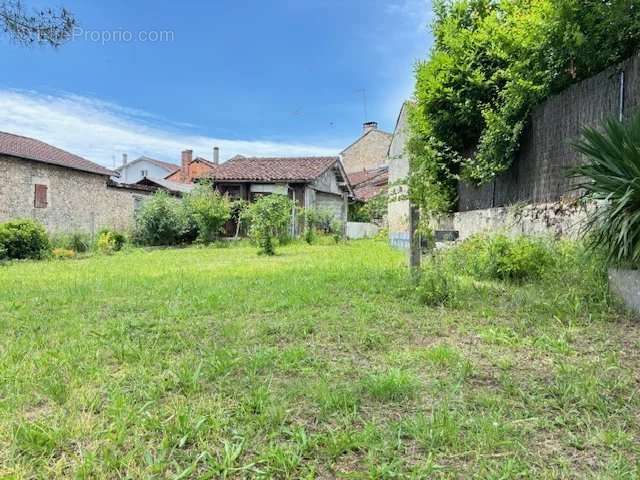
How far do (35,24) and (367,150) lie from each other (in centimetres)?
3221

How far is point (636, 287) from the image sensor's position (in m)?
3.58

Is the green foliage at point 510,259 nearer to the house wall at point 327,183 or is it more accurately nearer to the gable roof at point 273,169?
the gable roof at point 273,169

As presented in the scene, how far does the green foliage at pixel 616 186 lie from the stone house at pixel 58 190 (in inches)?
662

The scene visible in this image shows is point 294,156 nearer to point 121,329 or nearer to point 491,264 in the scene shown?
point 491,264

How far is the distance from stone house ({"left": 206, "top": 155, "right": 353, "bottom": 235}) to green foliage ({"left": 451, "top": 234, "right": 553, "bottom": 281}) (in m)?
13.8

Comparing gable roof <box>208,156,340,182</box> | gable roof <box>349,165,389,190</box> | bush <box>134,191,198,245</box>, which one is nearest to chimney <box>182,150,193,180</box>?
gable roof <box>349,165,389,190</box>

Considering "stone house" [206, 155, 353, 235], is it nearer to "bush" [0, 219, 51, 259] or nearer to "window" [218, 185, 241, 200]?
"window" [218, 185, 241, 200]

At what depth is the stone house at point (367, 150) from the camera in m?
34.0

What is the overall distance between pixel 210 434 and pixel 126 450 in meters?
0.34

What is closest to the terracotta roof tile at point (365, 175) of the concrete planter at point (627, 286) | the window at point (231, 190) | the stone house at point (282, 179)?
the stone house at point (282, 179)

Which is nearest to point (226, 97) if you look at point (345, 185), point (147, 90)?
point (147, 90)

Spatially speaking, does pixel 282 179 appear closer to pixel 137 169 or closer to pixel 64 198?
pixel 64 198

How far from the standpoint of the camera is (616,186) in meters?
3.67

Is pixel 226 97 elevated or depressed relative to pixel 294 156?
elevated
